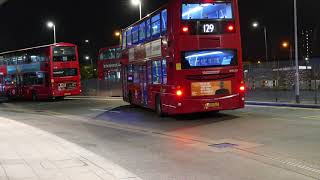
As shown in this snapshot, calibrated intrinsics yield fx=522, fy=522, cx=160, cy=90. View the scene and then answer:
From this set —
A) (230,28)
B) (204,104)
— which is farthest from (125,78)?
(230,28)

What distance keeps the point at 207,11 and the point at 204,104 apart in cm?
346

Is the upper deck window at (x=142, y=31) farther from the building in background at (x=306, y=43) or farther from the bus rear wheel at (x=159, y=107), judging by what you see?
the building in background at (x=306, y=43)

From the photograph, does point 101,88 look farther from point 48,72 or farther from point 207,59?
point 207,59

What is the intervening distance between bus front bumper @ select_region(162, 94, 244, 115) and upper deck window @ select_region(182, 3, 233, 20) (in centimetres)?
301

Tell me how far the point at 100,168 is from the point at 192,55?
10.3 metres

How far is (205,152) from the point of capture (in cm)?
1205

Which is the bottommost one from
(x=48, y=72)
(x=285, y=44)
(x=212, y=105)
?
(x=212, y=105)

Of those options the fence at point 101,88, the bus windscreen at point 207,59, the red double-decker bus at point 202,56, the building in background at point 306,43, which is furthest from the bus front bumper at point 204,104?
the building in background at point 306,43

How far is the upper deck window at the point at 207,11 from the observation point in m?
19.3

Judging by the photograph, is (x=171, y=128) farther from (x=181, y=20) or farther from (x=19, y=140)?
(x=19, y=140)

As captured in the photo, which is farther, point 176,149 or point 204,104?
point 204,104

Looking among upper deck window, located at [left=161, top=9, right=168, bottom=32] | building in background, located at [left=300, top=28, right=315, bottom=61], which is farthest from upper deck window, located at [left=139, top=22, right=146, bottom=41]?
building in background, located at [left=300, top=28, right=315, bottom=61]

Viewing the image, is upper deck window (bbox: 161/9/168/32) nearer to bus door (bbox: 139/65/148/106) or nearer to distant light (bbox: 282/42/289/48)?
bus door (bbox: 139/65/148/106)

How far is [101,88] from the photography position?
51.0 meters
